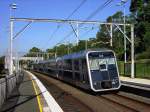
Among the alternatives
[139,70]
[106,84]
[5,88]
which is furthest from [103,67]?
[139,70]

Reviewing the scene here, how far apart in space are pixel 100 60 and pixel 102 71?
0.78m

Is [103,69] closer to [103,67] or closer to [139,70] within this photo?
[103,67]

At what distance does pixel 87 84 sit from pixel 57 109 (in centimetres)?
827

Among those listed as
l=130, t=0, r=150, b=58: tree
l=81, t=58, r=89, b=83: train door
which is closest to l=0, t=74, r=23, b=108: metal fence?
l=81, t=58, r=89, b=83: train door

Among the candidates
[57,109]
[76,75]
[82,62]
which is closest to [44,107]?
[57,109]

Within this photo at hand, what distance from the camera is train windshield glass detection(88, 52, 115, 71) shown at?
26.6 metres

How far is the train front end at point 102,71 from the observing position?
25828 millimetres

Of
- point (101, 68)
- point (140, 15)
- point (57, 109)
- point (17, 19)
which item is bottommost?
point (57, 109)

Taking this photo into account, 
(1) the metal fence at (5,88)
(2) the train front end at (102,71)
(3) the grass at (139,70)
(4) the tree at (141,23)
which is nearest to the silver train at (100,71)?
(2) the train front end at (102,71)

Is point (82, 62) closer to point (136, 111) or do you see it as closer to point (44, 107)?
point (44, 107)

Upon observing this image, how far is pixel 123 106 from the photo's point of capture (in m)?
19.2

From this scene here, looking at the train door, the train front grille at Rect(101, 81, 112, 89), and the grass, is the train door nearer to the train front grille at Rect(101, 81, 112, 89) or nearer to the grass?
the train front grille at Rect(101, 81, 112, 89)

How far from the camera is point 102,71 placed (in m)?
26.2

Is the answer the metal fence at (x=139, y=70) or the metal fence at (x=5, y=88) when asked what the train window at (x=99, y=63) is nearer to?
the metal fence at (x=5, y=88)
